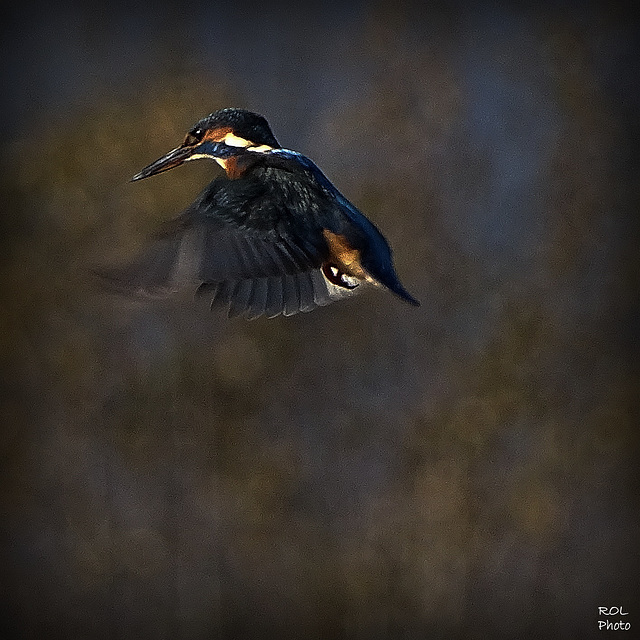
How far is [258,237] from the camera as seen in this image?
0.69 meters

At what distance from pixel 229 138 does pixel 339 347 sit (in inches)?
18.9

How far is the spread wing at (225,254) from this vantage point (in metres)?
0.63

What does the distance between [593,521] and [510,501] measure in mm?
136

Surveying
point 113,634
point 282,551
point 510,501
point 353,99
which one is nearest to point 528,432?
point 510,501

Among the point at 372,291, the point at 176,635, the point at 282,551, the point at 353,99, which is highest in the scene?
the point at 353,99

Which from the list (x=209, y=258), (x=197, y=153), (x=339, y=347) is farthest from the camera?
(x=339, y=347)

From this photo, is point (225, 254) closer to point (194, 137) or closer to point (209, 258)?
point (209, 258)

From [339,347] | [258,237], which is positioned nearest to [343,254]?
[258,237]

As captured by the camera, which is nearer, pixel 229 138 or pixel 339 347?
pixel 229 138

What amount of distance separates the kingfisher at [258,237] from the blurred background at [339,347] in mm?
363

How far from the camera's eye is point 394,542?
1.17 meters

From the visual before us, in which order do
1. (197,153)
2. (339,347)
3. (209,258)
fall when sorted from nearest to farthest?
(209,258) < (197,153) < (339,347)

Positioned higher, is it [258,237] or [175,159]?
[175,159]

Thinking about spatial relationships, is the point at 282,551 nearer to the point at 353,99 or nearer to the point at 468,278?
the point at 468,278
